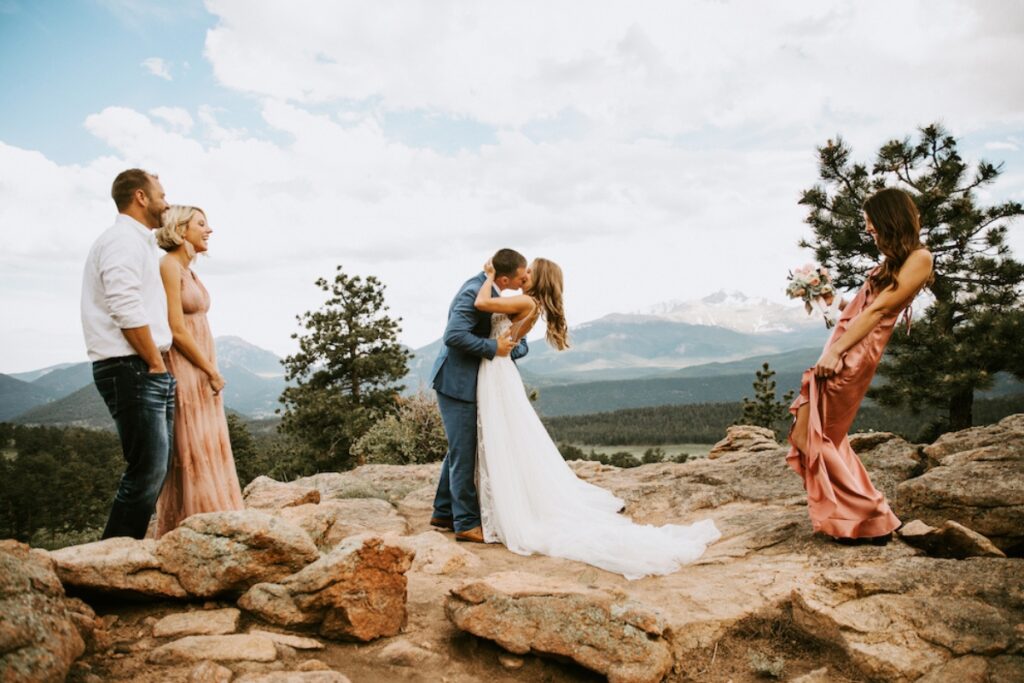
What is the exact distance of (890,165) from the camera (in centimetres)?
1741

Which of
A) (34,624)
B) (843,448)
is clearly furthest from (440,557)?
(843,448)

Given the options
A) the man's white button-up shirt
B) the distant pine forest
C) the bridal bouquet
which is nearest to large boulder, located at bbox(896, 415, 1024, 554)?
the bridal bouquet

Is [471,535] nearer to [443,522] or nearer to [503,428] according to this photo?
[443,522]

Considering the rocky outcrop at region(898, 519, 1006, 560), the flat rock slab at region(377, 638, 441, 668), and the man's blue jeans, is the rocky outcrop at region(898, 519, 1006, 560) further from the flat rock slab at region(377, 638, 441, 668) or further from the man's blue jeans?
the man's blue jeans

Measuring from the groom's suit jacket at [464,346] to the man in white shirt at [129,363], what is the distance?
8.68 feet

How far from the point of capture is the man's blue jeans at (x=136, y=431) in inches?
157

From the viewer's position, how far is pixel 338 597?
3611 mm

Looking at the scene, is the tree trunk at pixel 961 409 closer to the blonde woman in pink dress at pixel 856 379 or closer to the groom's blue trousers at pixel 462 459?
the blonde woman in pink dress at pixel 856 379

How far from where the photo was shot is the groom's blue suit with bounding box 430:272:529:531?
6.17 metres

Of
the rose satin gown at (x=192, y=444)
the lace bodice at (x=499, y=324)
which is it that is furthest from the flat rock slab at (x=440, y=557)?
the lace bodice at (x=499, y=324)

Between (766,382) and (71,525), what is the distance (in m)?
33.6

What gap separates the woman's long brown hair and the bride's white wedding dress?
2.81 m

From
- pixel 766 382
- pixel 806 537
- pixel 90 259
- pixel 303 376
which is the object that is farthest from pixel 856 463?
pixel 303 376

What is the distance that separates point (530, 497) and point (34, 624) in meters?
4.24
